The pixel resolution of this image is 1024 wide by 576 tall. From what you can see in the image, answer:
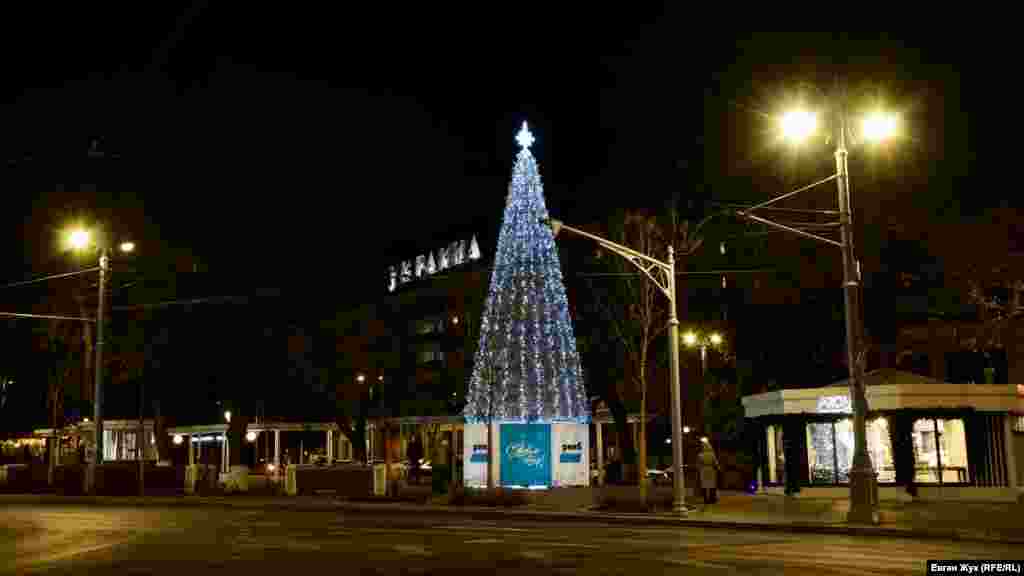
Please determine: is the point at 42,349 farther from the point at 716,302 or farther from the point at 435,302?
the point at 435,302

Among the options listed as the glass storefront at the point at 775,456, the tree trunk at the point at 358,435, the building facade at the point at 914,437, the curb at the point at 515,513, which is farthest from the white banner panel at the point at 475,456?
the tree trunk at the point at 358,435

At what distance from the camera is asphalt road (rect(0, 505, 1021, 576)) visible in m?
14.6

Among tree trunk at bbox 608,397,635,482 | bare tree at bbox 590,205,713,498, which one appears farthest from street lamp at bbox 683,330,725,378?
tree trunk at bbox 608,397,635,482

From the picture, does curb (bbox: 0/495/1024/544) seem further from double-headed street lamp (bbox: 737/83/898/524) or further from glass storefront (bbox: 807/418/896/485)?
glass storefront (bbox: 807/418/896/485)

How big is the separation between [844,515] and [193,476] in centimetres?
2599

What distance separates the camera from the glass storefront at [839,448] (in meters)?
33.4

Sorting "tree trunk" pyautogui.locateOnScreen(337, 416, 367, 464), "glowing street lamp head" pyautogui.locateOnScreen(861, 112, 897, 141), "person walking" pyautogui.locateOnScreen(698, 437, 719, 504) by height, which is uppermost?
"glowing street lamp head" pyautogui.locateOnScreen(861, 112, 897, 141)

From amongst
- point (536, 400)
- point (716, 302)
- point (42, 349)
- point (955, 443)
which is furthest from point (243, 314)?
point (955, 443)

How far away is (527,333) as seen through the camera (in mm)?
41719

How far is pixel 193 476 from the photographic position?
137 feet

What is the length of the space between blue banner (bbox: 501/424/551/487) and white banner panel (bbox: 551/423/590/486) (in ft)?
0.91

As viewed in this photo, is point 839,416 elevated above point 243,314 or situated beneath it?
situated beneath

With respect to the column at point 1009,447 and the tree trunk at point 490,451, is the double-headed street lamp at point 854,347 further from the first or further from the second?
the tree trunk at point 490,451

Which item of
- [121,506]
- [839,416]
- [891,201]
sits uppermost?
[891,201]
